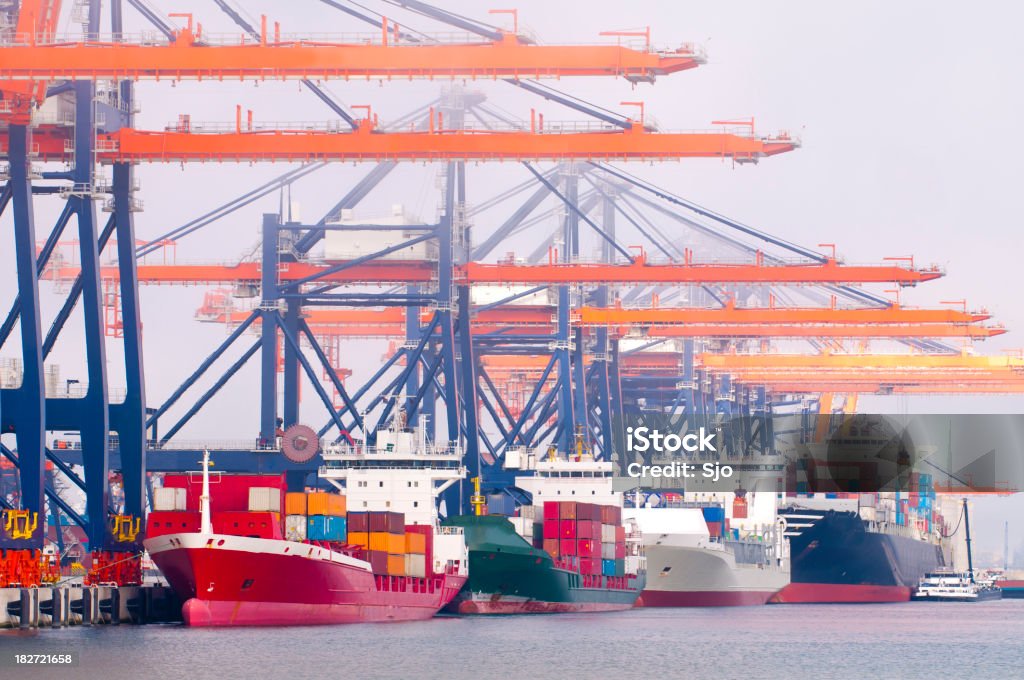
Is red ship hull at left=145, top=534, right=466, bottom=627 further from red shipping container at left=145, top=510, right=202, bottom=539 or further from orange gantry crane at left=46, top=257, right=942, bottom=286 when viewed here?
orange gantry crane at left=46, top=257, right=942, bottom=286

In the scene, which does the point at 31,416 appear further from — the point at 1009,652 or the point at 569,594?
the point at 1009,652

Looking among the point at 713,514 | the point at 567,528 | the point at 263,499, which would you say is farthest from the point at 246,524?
the point at 713,514

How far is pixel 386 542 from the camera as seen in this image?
53656 millimetres

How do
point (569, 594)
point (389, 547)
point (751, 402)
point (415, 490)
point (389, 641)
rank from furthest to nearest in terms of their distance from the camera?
point (751, 402) → point (569, 594) → point (415, 490) → point (389, 547) → point (389, 641)

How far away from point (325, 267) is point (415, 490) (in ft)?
44.4

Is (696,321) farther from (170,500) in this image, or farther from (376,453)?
(170,500)

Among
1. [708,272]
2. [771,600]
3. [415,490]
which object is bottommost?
[771,600]

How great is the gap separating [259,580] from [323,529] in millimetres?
3022

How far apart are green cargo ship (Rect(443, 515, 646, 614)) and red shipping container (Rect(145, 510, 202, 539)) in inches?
554

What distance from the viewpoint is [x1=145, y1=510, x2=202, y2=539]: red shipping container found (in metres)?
48.4

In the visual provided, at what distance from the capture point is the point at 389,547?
53.8m

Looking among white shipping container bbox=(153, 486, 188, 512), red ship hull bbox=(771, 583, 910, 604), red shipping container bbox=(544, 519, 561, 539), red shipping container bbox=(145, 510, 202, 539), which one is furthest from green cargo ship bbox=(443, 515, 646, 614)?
red ship hull bbox=(771, 583, 910, 604)

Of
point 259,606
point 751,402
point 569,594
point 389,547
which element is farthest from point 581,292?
point 751,402

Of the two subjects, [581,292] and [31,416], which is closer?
[31,416]
